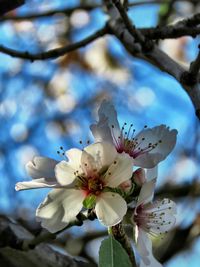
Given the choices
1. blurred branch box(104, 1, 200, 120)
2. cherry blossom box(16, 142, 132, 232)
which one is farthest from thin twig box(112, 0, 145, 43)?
cherry blossom box(16, 142, 132, 232)

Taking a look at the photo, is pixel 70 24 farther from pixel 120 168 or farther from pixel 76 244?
pixel 120 168

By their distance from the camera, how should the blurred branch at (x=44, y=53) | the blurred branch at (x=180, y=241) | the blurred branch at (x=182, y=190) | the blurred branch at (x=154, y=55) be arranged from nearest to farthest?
1. the blurred branch at (x=154, y=55)
2. the blurred branch at (x=44, y=53)
3. the blurred branch at (x=180, y=241)
4. the blurred branch at (x=182, y=190)

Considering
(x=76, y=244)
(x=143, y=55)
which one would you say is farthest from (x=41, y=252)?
(x=76, y=244)

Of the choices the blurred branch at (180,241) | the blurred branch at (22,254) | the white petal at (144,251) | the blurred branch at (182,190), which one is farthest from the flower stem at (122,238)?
the blurred branch at (182,190)

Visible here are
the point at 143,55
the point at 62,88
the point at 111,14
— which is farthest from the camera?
the point at 62,88

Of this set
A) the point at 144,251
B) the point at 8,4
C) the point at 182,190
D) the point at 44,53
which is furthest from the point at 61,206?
the point at 182,190

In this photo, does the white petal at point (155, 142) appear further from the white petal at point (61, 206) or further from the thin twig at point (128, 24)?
the thin twig at point (128, 24)
